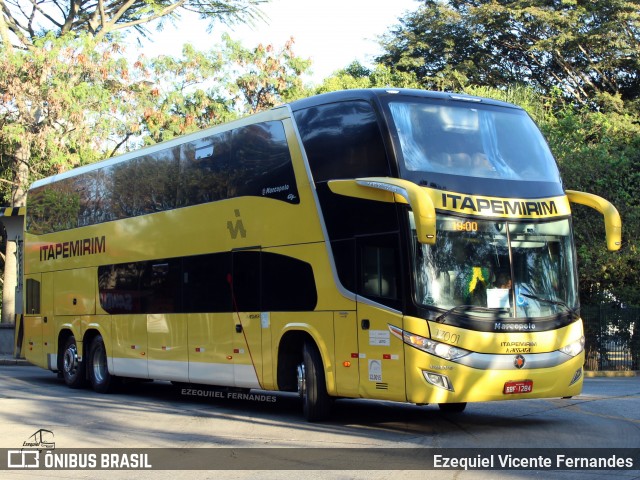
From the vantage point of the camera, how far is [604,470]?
8.95 meters

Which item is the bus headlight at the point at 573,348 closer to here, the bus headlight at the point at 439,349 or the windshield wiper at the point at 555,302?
the windshield wiper at the point at 555,302

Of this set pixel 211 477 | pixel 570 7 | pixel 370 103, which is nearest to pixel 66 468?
pixel 211 477

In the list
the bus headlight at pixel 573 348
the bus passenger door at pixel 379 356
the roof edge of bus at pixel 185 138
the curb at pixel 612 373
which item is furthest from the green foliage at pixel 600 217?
the bus passenger door at pixel 379 356

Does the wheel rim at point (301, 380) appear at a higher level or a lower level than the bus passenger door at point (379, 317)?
lower

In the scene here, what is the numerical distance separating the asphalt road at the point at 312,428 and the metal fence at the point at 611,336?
28.9 feet

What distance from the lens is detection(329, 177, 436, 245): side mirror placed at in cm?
1042

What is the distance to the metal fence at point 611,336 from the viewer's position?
26.2 m

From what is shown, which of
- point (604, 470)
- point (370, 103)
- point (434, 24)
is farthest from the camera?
point (434, 24)

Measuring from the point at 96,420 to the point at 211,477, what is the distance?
17.6 feet

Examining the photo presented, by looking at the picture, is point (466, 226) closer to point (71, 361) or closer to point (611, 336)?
point (71, 361)

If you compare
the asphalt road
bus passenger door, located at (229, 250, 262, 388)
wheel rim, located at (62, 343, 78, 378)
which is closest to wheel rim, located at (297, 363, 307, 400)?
the asphalt road

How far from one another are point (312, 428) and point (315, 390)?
0.61 m

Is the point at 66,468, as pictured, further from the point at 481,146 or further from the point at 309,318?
the point at 481,146

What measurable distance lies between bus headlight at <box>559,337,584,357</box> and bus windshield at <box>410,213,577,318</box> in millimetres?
454
